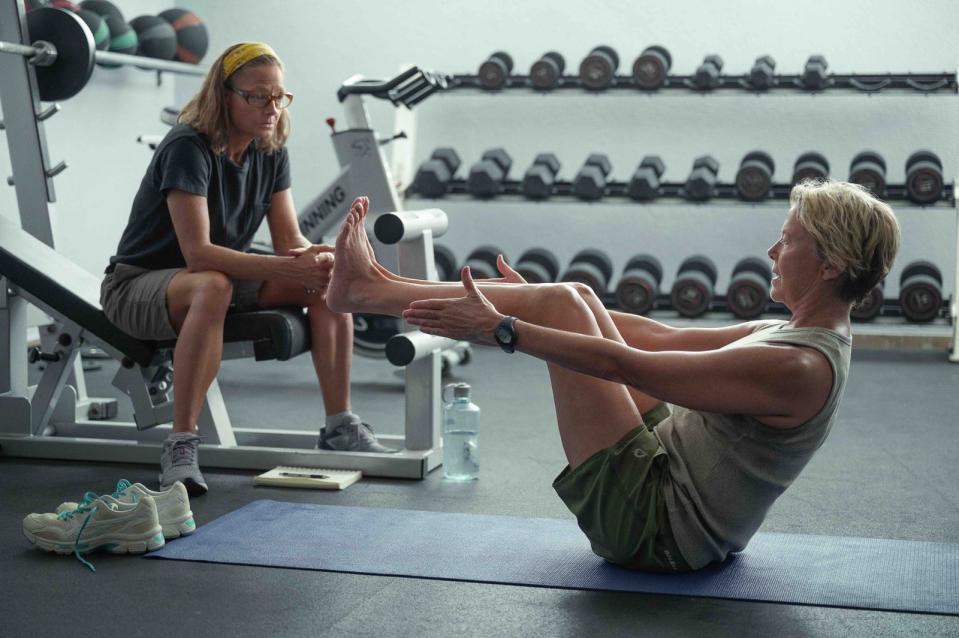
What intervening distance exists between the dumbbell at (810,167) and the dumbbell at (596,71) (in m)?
1.00

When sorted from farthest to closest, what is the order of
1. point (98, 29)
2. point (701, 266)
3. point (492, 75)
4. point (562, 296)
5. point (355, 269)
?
point (492, 75), point (701, 266), point (98, 29), point (355, 269), point (562, 296)

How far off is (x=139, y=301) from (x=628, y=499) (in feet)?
4.73

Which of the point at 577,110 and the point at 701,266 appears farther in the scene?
the point at 577,110

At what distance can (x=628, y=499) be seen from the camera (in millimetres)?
1938

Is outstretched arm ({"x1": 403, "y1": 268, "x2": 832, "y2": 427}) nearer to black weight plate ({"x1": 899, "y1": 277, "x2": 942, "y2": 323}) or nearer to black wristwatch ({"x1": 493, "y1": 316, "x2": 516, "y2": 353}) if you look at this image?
black wristwatch ({"x1": 493, "y1": 316, "x2": 516, "y2": 353})

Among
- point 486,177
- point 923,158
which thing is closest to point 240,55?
point 486,177

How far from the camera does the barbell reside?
10.5 feet

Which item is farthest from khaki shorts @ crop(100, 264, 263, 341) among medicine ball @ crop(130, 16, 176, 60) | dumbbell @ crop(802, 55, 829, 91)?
dumbbell @ crop(802, 55, 829, 91)

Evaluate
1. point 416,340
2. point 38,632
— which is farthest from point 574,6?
point 38,632

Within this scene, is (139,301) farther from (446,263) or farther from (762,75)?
(762,75)

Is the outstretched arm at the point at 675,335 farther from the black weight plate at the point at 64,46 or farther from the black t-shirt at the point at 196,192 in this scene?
the black weight plate at the point at 64,46

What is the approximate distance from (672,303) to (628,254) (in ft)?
2.34

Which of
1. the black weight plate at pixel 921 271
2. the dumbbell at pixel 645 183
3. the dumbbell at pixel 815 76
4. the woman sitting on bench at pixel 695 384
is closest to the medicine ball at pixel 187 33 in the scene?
the dumbbell at pixel 645 183

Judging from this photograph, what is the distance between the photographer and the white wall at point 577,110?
5672 mm
